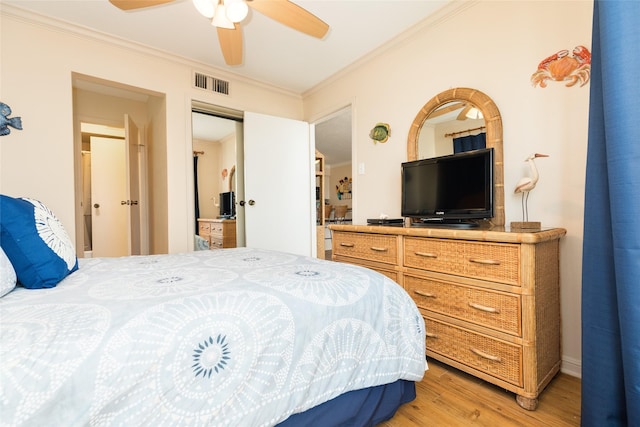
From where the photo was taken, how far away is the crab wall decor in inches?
64.0

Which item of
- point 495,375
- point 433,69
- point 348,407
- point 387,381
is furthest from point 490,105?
point 348,407

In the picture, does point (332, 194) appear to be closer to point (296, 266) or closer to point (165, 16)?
point (165, 16)

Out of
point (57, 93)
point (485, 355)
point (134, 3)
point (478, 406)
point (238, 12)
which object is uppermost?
point (134, 3)

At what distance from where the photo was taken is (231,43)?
82.8 inches

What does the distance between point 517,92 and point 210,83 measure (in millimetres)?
2824

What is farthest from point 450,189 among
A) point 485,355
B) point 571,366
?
point 571,366

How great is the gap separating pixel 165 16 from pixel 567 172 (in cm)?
300

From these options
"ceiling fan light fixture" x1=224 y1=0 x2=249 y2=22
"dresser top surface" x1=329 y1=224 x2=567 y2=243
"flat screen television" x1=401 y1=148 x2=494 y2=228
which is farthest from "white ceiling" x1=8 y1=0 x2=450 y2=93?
"dresser top surface" x1=329 y1=224 x2=567 y2=243

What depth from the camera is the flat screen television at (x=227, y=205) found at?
179 inches

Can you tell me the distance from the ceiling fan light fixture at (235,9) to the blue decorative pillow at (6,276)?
1500 millimetres

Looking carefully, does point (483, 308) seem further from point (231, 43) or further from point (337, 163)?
point (337, 163)

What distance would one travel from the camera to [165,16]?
235 cm

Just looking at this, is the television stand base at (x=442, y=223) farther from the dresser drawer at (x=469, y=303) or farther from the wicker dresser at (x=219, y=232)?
the wicker dresser at (x=219, y=232)

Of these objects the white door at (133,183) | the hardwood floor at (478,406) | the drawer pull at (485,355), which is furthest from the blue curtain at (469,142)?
the white door at (133,183)
